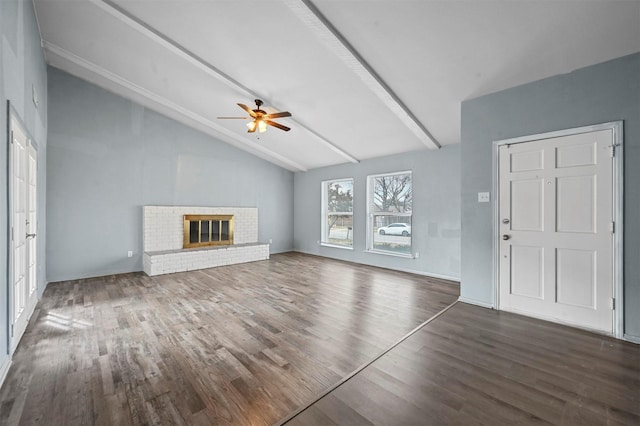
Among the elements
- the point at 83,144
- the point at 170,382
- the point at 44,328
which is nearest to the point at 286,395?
the point at 170,382

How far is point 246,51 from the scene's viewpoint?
3.32 m

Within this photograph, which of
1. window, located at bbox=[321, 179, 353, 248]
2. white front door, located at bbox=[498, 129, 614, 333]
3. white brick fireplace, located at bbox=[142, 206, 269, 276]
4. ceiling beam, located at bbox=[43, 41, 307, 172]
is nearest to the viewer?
white front door, located at bbox=[498, 129, 614, 333]

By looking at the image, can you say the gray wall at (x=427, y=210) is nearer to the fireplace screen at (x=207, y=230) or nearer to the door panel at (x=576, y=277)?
the door panel at (x=576, y=277)

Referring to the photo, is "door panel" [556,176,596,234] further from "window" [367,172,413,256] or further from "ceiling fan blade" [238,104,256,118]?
"ceiling fan blade" [238,104,256,118]

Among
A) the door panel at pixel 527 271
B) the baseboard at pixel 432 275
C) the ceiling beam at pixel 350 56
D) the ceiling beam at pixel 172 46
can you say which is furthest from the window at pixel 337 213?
the door panel at pixel 527 271

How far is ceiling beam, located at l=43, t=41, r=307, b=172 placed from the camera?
13.2 ft

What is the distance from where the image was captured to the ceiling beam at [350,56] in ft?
8.30

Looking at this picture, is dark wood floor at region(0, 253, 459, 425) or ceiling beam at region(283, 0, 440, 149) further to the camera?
ceiling beam at region(283, 0, 440, 149)

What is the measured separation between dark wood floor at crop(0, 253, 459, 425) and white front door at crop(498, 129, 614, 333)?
3.31 feet

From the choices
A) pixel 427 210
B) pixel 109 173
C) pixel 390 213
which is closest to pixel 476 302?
pixel 427 210

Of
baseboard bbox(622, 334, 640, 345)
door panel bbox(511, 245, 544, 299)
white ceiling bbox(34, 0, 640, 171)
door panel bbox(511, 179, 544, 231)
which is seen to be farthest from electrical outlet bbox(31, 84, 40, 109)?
baseboard bbox(622, 334, 640, 345)

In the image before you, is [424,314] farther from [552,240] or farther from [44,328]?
[44,328]

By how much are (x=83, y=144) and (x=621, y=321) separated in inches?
301

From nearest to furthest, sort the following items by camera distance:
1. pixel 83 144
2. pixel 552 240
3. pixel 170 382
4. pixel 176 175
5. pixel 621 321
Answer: pixel 170 382 < pixel 621 321 < pixel 552 240 < pixel 83 144 < pixel 176 175
